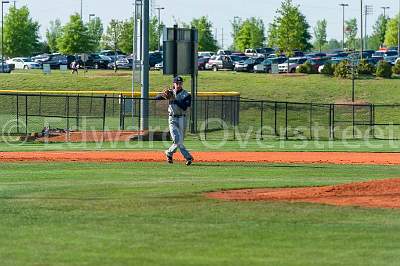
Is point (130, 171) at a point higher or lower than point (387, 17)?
lower

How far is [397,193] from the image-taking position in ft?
56.7

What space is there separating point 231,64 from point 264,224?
77120 millimetres

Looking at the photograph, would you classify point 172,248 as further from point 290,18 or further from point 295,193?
point 290,18

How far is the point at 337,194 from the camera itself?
17.3 m

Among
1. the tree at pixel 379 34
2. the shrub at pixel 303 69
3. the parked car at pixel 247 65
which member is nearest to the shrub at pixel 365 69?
the shrub at pixel 303 69

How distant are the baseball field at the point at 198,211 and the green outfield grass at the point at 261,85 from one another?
121ft

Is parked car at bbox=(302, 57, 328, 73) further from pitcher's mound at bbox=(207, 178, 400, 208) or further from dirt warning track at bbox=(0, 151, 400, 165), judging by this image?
pitcher's mound at bbox=(207, 178, 400, 208)

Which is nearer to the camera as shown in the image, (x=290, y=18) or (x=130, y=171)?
(x=130, y=171)

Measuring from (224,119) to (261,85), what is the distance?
20752mm

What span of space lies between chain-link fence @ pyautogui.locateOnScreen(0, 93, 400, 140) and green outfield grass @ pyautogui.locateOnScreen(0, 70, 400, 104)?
5219mm

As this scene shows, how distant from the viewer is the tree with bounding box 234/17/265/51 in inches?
5012

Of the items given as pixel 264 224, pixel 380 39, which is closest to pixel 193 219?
pixel 264 224

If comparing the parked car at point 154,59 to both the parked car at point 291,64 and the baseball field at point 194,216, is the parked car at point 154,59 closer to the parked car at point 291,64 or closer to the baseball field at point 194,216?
the parked car at point 291,64

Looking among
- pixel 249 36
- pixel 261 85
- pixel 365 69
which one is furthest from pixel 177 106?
pixel 249 36
